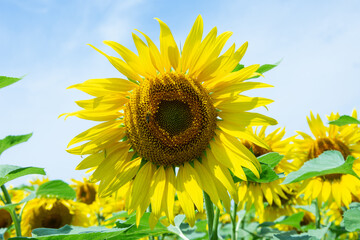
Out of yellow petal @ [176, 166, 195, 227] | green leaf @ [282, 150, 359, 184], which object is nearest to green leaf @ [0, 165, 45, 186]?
yellow petal @ [176, 166, 195, 227]

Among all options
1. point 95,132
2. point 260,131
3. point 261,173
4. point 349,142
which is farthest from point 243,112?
point 349,142

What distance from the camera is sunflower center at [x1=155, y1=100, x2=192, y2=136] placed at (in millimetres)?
2672

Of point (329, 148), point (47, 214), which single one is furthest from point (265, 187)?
point (47, 214)

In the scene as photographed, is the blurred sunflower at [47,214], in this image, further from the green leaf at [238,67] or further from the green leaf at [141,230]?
the green leaf at [238,67]

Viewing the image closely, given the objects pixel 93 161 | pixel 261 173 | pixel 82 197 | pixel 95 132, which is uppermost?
pixel 95 132

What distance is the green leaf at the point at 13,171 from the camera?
2639 mm

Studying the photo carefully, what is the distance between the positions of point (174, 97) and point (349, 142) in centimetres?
304

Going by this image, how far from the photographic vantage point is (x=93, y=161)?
2.59m

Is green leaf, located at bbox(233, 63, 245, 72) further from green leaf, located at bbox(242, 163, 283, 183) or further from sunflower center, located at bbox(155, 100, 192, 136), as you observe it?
green leaf, located at bbox(242, 163, 283, 183)

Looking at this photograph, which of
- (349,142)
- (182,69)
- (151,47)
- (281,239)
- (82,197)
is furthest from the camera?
(82,197)

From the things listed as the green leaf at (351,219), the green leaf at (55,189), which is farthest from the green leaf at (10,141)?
the green leaf at (351,219)

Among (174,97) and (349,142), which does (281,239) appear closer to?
(174,97)

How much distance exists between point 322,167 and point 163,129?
1088 millimetres

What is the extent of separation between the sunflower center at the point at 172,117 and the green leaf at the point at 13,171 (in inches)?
37.7
